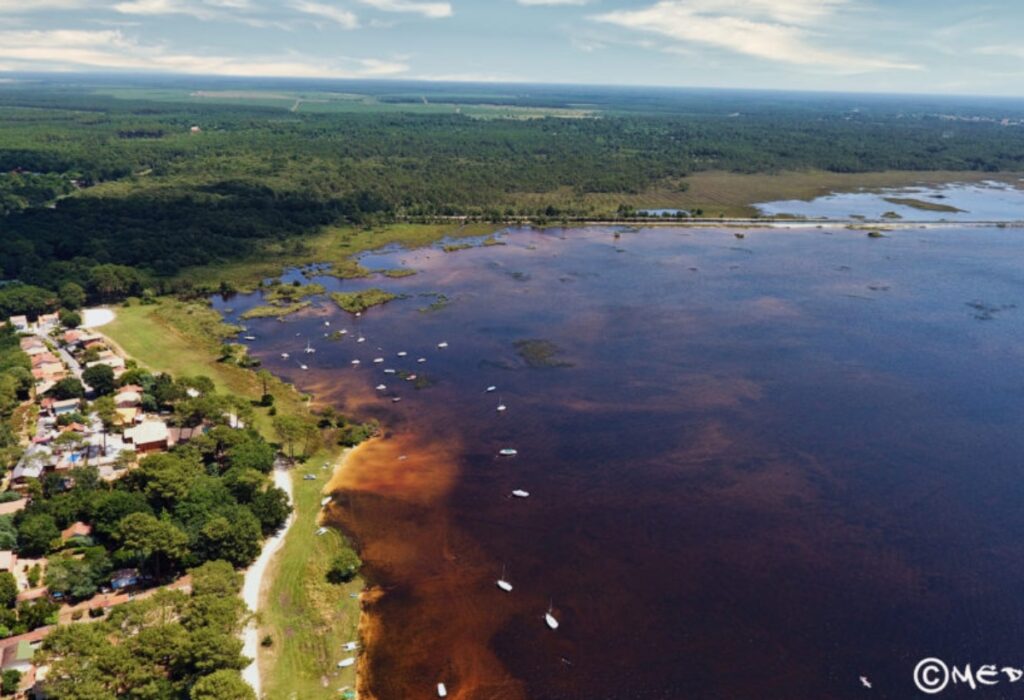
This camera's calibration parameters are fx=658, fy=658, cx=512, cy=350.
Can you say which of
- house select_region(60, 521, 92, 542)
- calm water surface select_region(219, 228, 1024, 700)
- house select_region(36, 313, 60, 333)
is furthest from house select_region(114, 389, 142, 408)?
house select_region(36, 313, 60, 333)

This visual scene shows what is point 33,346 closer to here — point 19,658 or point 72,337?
point 72,337

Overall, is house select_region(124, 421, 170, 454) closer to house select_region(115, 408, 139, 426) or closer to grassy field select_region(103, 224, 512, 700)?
house select_region(115, 408, 139, 426)

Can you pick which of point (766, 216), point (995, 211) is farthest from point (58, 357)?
point (995, 211)

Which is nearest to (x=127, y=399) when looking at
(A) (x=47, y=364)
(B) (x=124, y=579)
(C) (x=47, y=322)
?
(A) (x=47, y=364)

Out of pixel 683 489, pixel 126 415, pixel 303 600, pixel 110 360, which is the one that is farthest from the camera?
pixel 110 360

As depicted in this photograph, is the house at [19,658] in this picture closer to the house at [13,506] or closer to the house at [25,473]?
the house at [13,506]

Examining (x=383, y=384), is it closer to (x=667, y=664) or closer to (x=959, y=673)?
(x=667, y=664)

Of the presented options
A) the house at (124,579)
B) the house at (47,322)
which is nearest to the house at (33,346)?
the house at (47,322)
